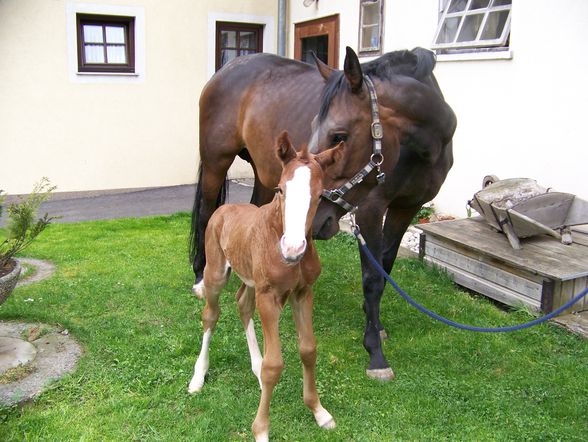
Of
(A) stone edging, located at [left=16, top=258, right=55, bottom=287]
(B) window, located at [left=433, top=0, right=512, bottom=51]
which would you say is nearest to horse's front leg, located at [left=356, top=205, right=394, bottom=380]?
(A) stone edging, located at [left=16, top=258, right=55, bottom=287]

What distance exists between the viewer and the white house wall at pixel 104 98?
854 cm

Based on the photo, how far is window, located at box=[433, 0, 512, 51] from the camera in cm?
594

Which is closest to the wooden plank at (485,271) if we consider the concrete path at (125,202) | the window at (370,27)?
the window at (370,27)

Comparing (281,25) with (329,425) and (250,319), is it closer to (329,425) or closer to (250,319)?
(250,319)

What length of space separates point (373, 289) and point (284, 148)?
1512mm

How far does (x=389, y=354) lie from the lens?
3.58m

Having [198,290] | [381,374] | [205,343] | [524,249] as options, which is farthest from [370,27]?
[205,343]

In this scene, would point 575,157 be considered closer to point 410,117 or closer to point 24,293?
point 410,117

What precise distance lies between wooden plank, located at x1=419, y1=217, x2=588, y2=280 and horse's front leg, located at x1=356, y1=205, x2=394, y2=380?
1339 mm

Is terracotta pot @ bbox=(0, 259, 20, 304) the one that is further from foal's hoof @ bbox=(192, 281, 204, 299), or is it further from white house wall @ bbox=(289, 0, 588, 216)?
white house wall @ bbox=(289, 0, 588, 216)

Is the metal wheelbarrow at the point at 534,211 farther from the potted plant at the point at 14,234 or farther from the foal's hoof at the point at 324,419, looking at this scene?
the potted plant at the point at 14,234

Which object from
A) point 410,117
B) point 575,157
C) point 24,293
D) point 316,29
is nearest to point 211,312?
point 410,117

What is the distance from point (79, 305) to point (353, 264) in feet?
8.18

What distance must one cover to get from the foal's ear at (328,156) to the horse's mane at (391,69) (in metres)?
0.59
